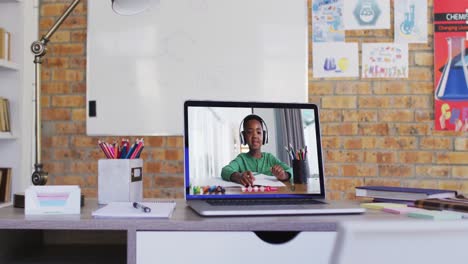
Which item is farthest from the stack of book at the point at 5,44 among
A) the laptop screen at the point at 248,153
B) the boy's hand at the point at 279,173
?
the boy's hand at the point at 279,173

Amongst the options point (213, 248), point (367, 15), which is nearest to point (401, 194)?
point (213, 248)

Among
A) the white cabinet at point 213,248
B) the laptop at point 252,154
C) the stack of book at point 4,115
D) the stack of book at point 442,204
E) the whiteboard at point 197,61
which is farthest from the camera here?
the whiteboard at point 197,61

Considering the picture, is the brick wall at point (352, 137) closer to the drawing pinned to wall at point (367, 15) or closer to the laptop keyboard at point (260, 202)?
the drawing pinned to wall at point (367, 15)

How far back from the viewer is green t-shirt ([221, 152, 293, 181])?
1263mm

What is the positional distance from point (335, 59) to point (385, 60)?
27 cm

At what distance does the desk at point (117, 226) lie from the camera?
37.9 inches

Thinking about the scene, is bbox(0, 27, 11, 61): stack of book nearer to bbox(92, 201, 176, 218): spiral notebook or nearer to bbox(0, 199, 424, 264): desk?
bbox(0, 199, 424, 264): desk

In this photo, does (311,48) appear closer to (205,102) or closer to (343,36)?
(343,36)

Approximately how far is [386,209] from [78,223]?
28.3 inches

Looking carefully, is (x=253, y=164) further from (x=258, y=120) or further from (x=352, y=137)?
(x=352, y=137)

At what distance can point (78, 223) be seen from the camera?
3.22ft

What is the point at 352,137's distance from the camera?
8.35ft

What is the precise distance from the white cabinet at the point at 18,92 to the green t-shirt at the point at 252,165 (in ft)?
5.23

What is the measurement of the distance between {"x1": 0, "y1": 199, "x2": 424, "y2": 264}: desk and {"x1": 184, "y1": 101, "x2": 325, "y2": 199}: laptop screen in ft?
0.40
